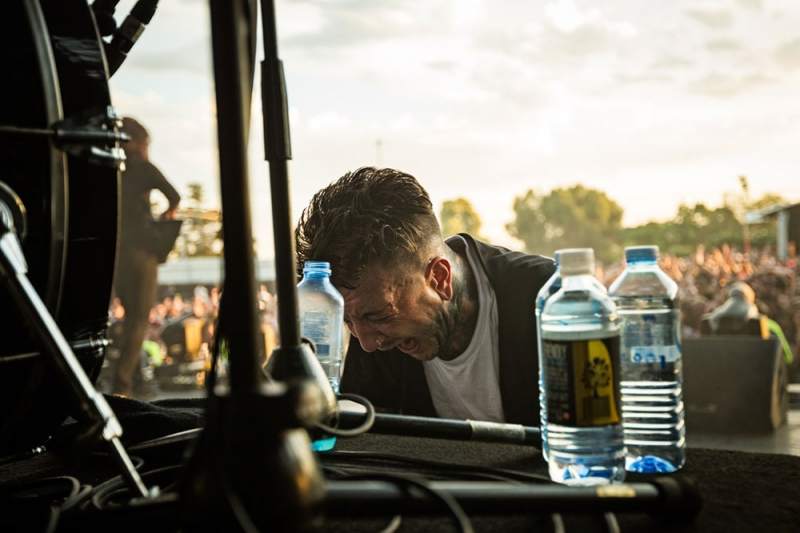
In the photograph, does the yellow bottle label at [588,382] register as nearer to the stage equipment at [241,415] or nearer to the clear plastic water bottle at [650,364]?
the clear plastic water bottle at [650,364]

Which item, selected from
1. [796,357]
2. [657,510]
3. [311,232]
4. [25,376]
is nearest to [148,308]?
[311,232]

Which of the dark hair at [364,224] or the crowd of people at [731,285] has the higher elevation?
the dark hair at [364,224]

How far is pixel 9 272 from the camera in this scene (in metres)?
0.50

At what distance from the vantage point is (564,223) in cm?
3022

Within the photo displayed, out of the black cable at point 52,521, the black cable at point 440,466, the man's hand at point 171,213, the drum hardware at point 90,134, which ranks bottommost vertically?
the black cable at point 440,466

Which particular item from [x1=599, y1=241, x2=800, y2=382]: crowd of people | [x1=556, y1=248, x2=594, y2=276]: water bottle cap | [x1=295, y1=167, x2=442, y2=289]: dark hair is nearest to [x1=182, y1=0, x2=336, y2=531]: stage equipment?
[x1=556, y1=248, x2=594, y2=276]: water bottle cap

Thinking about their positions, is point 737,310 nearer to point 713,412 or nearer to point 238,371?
point 713,412

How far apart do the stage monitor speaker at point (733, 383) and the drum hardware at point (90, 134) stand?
381cm

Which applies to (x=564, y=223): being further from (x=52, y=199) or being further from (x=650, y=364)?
(x=52, y=199)

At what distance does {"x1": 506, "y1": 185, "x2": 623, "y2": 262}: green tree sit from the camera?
29.6 meters

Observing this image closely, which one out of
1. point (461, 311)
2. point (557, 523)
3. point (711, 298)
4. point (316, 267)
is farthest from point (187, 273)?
point (557, 523)

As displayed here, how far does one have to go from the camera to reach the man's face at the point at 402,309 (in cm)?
151

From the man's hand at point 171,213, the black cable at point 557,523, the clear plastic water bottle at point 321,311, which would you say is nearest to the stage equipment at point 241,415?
the black cable at point 557,523

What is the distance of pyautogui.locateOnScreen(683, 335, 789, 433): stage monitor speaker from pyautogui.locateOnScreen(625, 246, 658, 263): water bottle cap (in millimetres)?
3429
